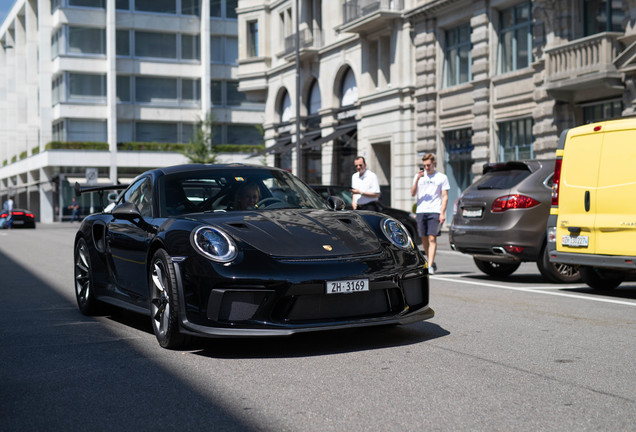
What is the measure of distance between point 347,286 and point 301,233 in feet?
1.82

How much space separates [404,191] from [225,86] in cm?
3575

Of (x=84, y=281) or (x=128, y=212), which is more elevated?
(x=128, y=212)

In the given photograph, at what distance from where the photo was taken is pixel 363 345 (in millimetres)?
6281

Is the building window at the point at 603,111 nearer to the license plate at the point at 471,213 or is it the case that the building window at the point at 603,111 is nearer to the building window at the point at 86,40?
the license plate at the point at 471,213

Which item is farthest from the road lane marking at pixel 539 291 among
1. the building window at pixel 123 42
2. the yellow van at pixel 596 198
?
the building window at pixel 123 42

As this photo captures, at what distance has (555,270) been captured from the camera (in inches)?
443

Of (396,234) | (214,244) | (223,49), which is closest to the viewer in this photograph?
(214,244)

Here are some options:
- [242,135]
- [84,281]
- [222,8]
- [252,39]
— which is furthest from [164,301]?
[222,8]

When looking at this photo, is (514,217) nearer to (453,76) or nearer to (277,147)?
(453,76)

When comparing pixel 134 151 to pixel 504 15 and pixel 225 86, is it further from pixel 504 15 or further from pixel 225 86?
pixel 504 15

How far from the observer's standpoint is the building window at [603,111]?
76.1 feet

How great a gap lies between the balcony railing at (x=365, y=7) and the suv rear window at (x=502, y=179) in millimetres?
22652

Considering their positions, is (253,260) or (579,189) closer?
(253,260)

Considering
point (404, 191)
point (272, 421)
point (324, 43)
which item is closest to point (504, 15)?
point (404, 191)
